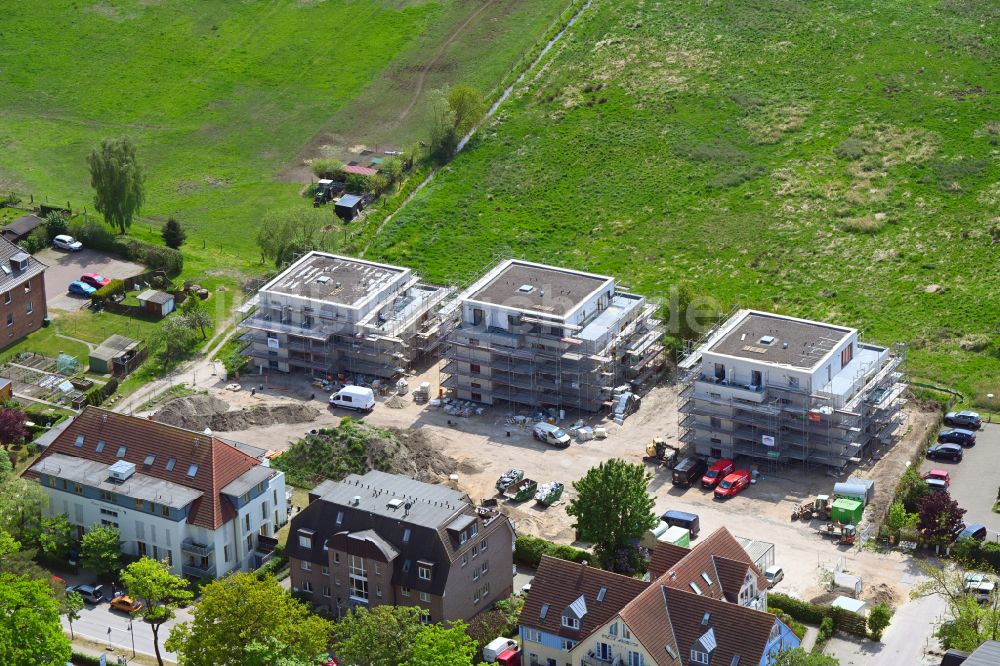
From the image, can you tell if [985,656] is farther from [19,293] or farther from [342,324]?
[19,293]

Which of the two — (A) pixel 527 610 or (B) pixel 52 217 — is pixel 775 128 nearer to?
(B) pixel 52 217

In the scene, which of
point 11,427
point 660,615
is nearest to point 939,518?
point 660,615

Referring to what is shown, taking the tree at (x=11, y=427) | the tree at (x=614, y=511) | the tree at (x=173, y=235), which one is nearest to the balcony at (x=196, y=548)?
the tree at (x=11, y=427)

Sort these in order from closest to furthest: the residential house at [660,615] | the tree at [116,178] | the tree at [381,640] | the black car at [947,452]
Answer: the residential house at [660,615] < the tree at [381,640] < the black car at [947,452] < the tree at [116,178]

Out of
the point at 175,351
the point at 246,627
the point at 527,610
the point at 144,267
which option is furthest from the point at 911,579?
the point at 144,267

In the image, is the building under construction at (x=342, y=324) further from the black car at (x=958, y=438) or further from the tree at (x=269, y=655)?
the tree at (x=269, y=655)

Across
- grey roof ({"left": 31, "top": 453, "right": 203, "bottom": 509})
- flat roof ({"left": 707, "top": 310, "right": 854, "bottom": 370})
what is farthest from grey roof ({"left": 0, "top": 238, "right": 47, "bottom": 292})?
flat roof ({"left": 707, "top": 310, "right": 854, "bottom": 370})
